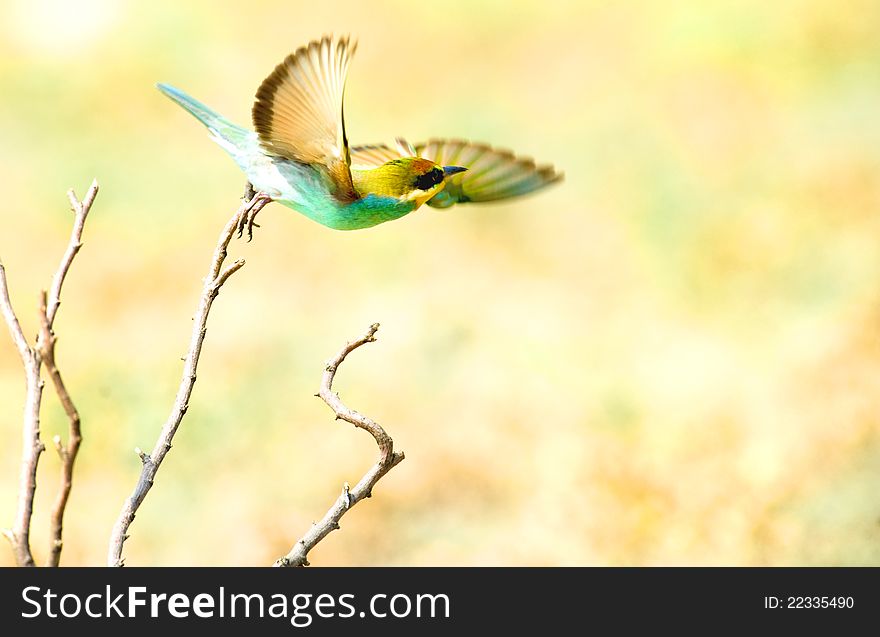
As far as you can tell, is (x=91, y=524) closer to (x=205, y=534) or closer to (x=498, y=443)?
(x=205, y=534)

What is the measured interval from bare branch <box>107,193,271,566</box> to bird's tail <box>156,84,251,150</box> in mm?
428

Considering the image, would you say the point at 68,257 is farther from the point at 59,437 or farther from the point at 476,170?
the point at 476,170

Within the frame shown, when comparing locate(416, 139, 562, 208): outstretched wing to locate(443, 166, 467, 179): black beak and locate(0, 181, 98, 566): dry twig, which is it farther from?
locate(0, 181, 98, 566): dry twig

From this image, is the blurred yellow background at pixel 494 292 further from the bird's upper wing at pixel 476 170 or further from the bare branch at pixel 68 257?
the bare branch at pixel 68 257

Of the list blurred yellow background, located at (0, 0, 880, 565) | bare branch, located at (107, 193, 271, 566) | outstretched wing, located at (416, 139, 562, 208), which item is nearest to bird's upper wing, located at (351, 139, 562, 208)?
outstretched wing, located at (416, 139, 562, 208)

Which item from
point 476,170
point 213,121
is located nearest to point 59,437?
point 213,121

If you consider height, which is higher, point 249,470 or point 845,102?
point 845,102

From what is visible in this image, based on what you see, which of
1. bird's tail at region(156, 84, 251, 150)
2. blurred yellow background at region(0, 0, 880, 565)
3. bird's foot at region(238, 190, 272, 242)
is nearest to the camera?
bird's foot at region(238, 190, 272, 242)

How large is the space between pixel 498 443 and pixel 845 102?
160 inches

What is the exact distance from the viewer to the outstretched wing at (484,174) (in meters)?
2.01

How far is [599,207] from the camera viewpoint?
659 cm

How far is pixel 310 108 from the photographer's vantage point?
1.65m

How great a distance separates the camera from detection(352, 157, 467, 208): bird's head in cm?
175

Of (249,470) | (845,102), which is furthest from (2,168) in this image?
(845,102)
